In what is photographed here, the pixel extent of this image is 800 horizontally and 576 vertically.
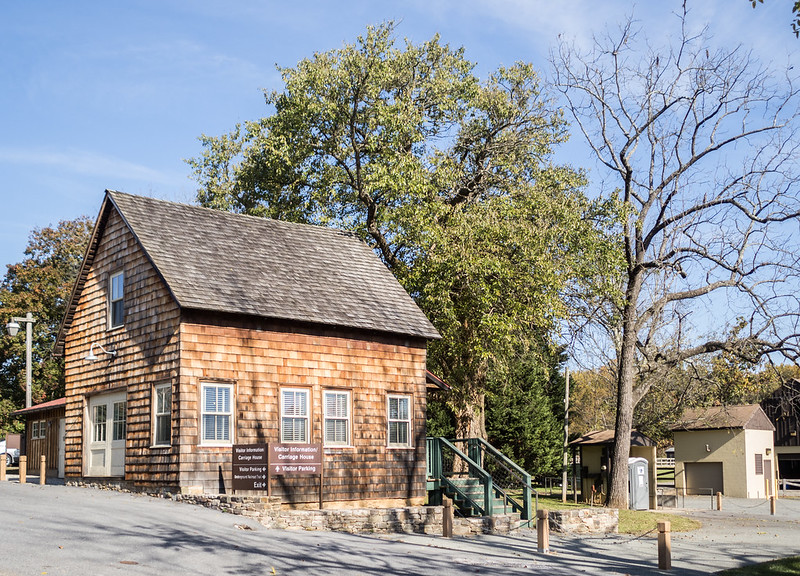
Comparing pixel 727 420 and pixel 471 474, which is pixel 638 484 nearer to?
pixel 471 474

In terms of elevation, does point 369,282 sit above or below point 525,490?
above

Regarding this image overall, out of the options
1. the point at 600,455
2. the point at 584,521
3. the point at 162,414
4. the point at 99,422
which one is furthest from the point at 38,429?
the point at 600,455

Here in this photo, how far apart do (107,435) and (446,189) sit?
15.0 m

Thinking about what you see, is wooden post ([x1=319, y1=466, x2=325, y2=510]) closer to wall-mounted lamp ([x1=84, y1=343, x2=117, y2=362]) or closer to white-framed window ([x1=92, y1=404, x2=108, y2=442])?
white-framed window ([x1=92, y1=404, x2=108, y2=442])

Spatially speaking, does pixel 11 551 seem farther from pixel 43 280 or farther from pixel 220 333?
pixel 43 280

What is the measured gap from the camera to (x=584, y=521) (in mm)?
21766

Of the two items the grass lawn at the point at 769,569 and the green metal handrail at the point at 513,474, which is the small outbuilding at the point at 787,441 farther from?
the grass lawn at the point at 769,569

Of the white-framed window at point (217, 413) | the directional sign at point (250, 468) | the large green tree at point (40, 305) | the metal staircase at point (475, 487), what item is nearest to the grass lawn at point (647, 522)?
the metal staircase at point (475, 487)

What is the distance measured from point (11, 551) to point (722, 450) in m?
40.6

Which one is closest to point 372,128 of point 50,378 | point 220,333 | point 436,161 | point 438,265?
point 436,161

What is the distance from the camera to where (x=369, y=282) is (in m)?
25.0

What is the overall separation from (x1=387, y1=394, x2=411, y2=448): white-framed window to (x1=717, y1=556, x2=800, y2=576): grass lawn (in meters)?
9.70

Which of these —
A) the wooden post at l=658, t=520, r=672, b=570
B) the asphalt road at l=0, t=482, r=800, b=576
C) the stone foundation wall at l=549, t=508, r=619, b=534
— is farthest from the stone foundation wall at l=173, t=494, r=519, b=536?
the wooden post at l=658, t=520, r=672, b=570

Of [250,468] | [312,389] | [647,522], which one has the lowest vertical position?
[647,522]
